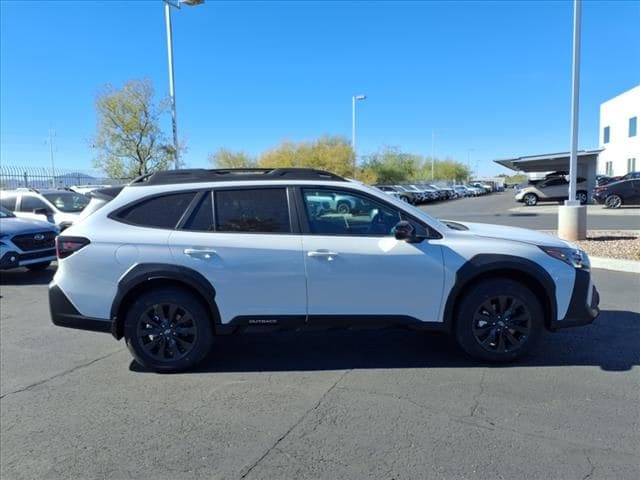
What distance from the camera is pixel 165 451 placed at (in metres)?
3.19

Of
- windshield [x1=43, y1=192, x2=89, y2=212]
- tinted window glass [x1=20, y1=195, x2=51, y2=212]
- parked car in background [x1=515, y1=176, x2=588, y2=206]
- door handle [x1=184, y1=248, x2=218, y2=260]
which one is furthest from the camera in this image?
parked car in background [x1=515, y1=176, x2=588, y2=206]

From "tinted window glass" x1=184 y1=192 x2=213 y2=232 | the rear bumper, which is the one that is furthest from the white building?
the rear bumper

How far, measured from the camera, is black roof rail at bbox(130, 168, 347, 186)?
4613mm

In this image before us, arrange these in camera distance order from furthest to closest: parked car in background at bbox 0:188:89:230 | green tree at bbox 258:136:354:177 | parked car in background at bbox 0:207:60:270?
green tree at bbox 258:136:354:177 → parked car in background at bbox 0:188:89:230 → parked car in background at bbox 0:207:60:270

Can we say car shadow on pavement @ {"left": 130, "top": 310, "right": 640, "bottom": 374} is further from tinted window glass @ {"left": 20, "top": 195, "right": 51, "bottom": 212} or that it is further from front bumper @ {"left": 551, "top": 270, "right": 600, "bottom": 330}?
tinted window glass @ {"left": 20, "top": 195, "right": 51, "bottom": 212}

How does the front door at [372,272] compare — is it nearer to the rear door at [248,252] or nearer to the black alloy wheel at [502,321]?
the rear door at [248,252]

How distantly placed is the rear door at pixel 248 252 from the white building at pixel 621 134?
40980 millimetres

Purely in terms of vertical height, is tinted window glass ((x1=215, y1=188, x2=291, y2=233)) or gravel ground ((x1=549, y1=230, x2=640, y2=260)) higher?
tinted window glass ((x1=215, y1=188, x2=291, y2=233))

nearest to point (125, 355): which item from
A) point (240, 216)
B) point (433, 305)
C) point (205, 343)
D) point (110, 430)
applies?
point (205, 343)

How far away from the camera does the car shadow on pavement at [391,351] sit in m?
4.52

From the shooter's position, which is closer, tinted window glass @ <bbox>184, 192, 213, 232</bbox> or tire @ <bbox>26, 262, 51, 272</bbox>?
tinted window glass @ <bbox>184, 192, 213, 232</bbox>

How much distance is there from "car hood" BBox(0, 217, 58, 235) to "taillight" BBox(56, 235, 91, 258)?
18.8 feet

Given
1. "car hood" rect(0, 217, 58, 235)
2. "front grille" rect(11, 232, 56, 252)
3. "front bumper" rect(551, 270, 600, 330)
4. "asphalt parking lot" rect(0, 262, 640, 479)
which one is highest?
"car hood" rect(0, 217, 58, 235)

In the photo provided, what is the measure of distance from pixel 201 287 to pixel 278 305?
0.70 meters
